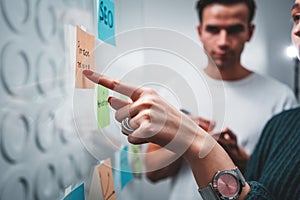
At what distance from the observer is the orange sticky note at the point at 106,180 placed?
23.7 inches

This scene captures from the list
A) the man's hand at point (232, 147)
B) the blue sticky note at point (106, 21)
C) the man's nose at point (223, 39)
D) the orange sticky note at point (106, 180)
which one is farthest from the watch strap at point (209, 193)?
the man's nose at point (223, 39)

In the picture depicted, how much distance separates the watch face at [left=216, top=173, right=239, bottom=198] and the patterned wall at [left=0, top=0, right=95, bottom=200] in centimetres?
25

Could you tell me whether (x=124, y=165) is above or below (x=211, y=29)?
below

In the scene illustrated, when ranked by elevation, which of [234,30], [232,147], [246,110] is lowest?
[232,147]

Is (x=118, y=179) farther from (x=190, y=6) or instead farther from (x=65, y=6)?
(x=190, y=6)

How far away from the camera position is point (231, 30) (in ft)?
3.19

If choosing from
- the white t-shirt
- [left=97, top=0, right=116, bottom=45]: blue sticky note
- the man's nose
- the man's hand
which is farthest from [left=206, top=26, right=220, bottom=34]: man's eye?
[left=97, top=0, right=116, bottom=45]: blue sticky note

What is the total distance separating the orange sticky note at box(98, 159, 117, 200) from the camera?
601mm

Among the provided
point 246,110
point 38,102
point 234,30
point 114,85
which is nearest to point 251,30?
point 234,30

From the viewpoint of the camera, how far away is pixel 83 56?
492mm

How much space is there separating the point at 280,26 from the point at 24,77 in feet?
2.87

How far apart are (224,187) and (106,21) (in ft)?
1.18

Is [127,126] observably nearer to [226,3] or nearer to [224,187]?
[224,187]

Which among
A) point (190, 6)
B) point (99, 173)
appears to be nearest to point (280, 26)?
point (190, 6)
